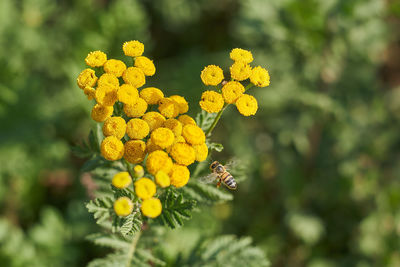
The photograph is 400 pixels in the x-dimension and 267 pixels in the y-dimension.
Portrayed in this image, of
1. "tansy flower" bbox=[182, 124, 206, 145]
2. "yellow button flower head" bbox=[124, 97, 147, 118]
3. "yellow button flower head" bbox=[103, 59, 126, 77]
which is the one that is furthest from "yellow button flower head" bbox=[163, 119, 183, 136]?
"yellow button flower head" bbox=[103, 59, 126, 77]

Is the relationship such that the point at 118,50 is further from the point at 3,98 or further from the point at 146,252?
the point at 146,252

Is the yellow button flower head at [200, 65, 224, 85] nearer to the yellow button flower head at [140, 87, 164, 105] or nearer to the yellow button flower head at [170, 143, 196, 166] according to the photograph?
the yellow button flower head at [140, 87, 164, 105]

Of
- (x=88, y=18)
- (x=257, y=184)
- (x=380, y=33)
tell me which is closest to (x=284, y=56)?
(x=380, y=33)

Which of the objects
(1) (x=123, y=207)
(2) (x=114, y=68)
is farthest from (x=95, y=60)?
(1) (x=123, y=207)

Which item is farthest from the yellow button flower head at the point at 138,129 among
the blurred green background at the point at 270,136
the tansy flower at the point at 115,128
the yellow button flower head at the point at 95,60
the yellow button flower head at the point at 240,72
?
the blurred green background at the point at 270,136

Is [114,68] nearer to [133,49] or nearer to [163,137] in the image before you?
[133,49]

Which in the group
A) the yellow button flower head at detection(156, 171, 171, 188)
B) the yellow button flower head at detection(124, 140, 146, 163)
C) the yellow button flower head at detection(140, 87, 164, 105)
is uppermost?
the yellow button flower head at detection(140, 87, 164, 105)

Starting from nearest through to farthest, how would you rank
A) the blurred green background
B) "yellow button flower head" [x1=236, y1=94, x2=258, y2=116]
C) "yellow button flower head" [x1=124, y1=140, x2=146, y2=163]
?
"yellow button flower head" [x1=124, y1=140, x2=146, y2=163], "yellow button flower head" [x1=236, y1=94, x2=258, y2=116], the blurred green background
